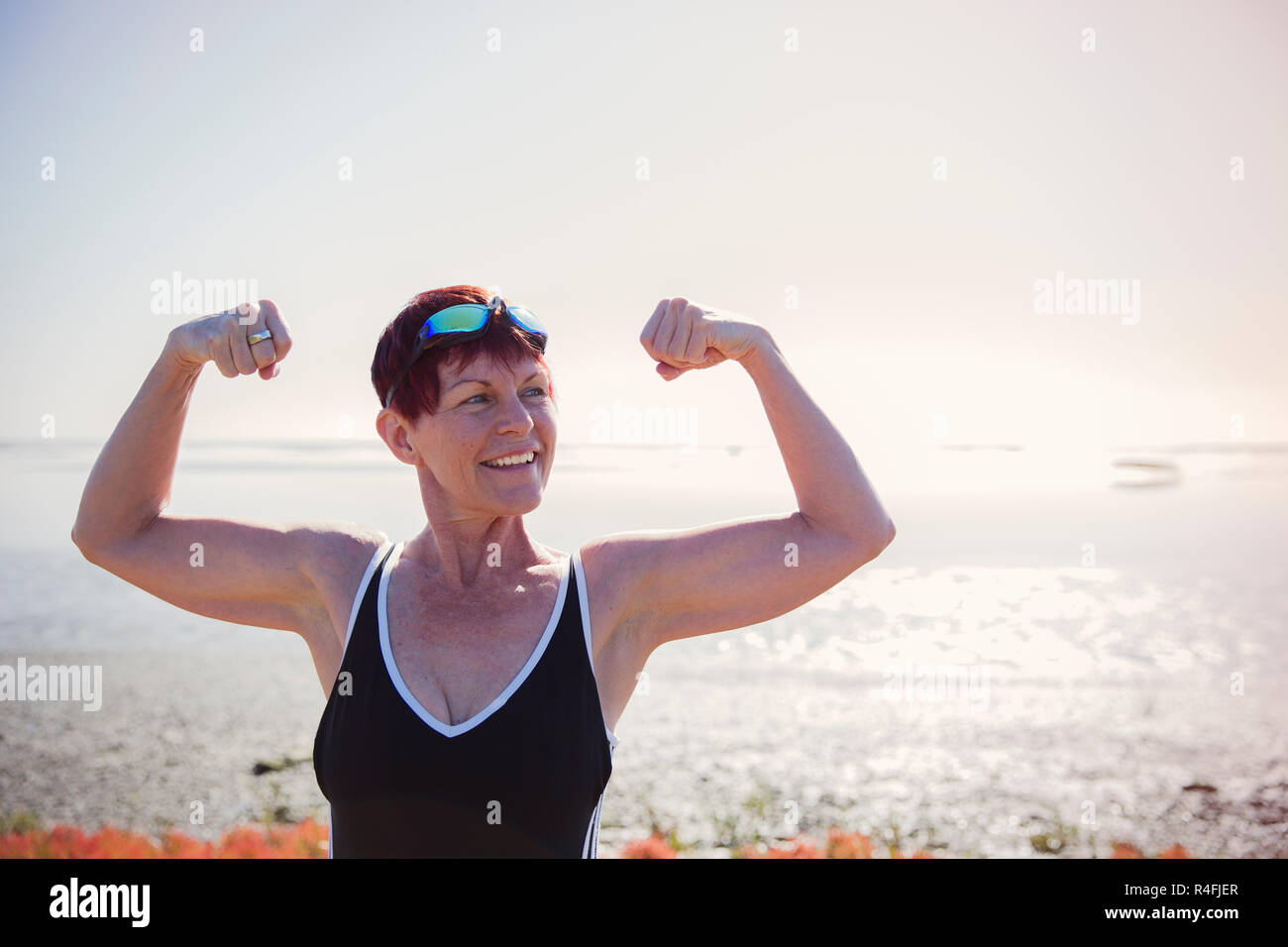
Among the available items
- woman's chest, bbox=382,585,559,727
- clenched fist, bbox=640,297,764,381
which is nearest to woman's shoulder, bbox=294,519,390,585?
woman's chest, bbox=382,585,559,727

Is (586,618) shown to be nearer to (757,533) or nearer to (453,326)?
(757,533)

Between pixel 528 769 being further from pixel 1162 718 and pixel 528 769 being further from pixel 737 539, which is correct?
pixel 1162 718

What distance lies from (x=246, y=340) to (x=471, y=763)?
1.32 m

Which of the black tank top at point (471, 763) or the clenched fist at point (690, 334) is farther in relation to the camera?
the clenched fist at point (690, 334)

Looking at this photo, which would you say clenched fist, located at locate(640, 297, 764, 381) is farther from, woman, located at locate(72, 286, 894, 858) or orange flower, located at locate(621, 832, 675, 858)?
orange flower, located at locate(621, 832, 675, 858)

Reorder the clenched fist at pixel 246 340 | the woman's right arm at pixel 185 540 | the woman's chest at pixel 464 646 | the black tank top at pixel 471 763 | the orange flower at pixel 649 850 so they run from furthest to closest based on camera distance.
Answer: the orange flower at pixel 649 850 → the woman's right arm at pixel 185 540 → the clenched fist at pixel 246 340 → the woman's chest at pixel 464 646 → the black tank top at pixel 471 763

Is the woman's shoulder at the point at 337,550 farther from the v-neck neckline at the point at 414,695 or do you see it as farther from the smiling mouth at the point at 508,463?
the smiling mouth at the point at 508,463

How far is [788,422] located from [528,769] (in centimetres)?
120

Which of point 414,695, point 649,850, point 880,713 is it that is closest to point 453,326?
point 414,695

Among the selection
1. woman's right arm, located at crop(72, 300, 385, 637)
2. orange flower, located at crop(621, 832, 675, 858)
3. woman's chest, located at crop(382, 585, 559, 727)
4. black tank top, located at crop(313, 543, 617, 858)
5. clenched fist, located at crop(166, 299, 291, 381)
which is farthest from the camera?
orange flower, located at crop(621, 832, 675, 858)

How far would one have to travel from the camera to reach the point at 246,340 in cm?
230

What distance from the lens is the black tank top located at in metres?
2.08

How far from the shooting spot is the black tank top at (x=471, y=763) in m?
2.08

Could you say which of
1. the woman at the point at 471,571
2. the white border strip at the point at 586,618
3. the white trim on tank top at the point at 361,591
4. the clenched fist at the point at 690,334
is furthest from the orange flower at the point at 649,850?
the clenched fist at the point at 690,334
